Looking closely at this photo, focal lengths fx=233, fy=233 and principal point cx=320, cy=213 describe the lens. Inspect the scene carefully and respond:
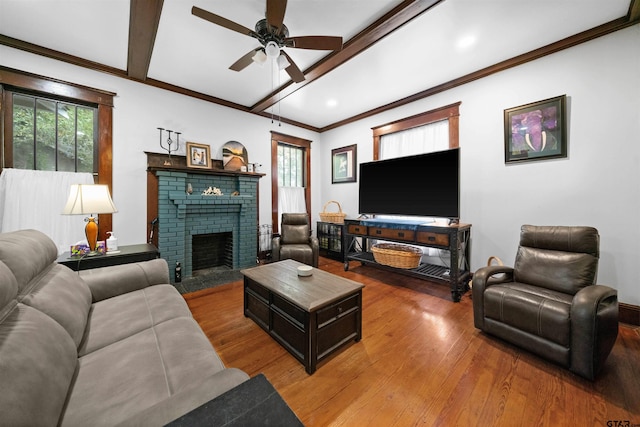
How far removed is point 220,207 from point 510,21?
13.3 ft

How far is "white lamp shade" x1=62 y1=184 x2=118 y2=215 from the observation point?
206 cm

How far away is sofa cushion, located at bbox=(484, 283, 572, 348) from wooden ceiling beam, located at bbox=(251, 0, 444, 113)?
7.97 feet

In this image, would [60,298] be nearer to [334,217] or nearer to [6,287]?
[6,287]

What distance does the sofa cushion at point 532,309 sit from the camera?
158 cm

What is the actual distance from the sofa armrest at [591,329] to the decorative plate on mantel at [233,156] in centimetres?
415

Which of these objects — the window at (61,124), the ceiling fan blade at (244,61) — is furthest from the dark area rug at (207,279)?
the ceiling fan blade at (244,61)

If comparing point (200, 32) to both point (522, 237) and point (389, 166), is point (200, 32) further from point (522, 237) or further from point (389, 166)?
point (522, 237)

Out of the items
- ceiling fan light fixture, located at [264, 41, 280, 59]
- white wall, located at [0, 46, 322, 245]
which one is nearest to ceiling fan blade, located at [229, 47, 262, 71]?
ceiling fan light fixture, located at [264, 41, 280, 59]

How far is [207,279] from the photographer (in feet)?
10.8

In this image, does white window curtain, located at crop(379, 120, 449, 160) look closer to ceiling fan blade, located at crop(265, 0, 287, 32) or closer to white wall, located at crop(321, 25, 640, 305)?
white wall, located at crop(321, 25, 640, 305)

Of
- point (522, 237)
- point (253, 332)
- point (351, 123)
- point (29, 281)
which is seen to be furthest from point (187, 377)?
point (351, 123)

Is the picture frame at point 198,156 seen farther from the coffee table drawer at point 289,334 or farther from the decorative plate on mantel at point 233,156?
the coffee table drawer at point 289,334

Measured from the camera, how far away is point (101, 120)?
114 inches

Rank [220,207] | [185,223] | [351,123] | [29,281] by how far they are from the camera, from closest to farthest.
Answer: [29,281]
[185,223]
[220,207]
[351,123]
